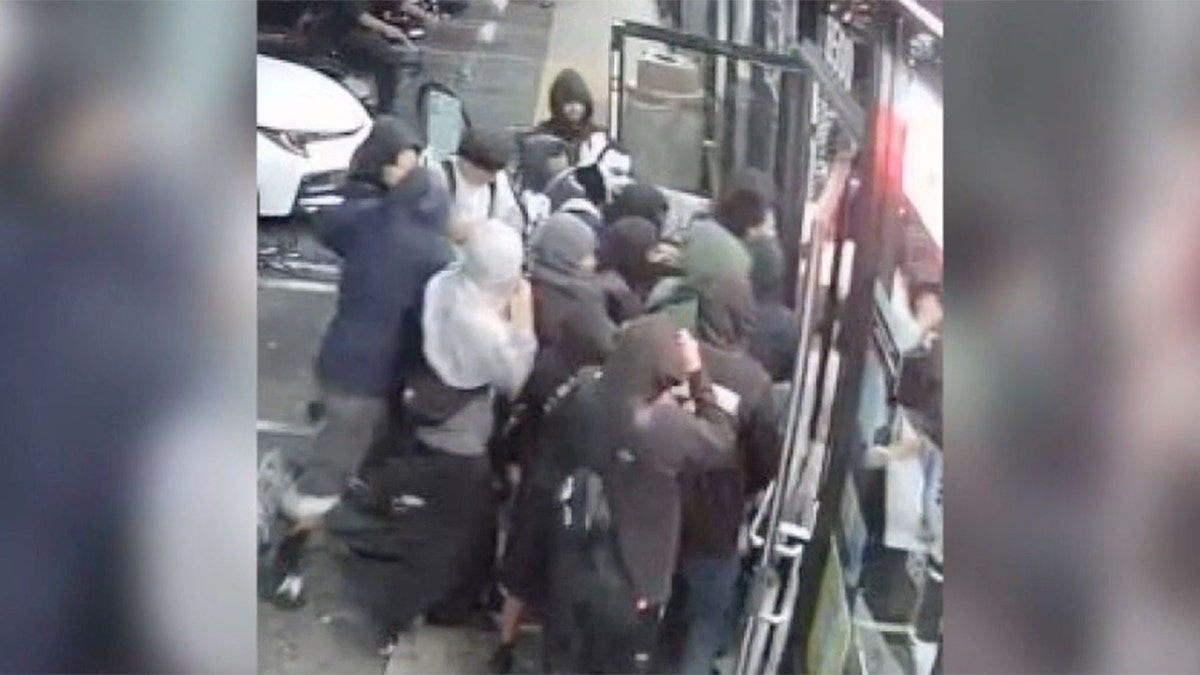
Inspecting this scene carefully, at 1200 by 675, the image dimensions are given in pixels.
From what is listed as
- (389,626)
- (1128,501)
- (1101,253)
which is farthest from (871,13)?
(389,626)

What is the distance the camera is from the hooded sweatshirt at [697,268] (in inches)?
45.5

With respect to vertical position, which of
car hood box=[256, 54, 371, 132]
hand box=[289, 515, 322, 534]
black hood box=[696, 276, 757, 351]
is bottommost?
hand box=[289, 515, 322, 534]

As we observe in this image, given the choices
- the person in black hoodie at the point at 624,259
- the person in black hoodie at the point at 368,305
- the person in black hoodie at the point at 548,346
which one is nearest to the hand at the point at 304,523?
the person in black hoodie at the point at 368,305

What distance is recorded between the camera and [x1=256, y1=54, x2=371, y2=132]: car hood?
1.13 metres

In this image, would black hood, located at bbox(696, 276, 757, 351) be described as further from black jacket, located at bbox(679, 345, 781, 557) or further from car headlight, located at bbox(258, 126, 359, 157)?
car headlight, located at bbox(258, 126, 359, 157)

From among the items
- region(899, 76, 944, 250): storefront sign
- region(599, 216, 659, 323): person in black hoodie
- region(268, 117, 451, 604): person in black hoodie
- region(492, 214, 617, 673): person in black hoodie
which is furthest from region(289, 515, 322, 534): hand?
region(899, 76, 944, 250): storefront sign

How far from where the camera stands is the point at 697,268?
116cm

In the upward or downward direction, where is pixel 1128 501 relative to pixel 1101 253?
downward

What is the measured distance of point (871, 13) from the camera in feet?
3.79

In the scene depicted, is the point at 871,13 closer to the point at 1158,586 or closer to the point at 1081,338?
the point at 1081,338

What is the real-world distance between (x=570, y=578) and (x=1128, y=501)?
0.37 m

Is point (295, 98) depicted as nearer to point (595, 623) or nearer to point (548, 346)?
point (548, 346)

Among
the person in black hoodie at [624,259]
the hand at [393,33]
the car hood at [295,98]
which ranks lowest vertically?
the person in black hoodie at [624,259]

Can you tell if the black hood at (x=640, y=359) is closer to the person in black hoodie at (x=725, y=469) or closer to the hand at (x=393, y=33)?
the person in black hoodie at (x=725, y=469)
